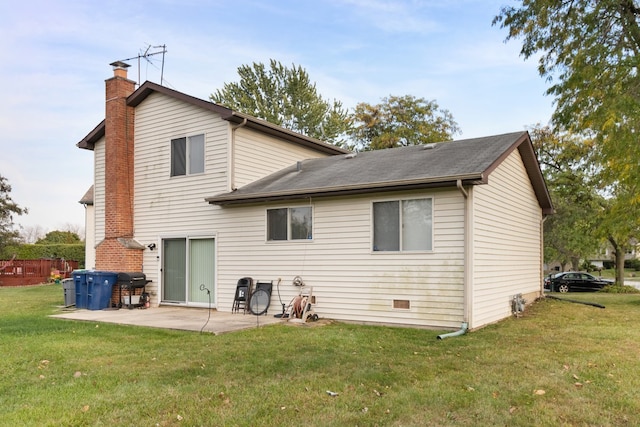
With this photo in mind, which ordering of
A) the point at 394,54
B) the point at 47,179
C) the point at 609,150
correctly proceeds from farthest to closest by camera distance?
the point at 47,179
the point at 394,54
the point at 609,150

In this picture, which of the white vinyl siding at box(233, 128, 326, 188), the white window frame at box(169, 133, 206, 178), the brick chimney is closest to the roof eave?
the white vinyl siding at box(233, 128, 326, 188)

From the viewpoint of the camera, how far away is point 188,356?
271 inches

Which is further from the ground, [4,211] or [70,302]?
[4,211]

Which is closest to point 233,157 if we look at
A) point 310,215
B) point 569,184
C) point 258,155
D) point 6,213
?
point 258,155

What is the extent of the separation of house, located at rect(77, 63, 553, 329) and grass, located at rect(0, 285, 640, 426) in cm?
121

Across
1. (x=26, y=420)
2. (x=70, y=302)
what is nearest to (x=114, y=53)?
(x=70, y=302)

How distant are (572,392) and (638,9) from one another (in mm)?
9426

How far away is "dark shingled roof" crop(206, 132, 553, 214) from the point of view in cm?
934

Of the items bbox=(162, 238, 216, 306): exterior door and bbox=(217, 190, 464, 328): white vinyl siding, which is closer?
bbox=(217, 190, 464, 328): white vinyl siding

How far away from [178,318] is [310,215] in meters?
3.63

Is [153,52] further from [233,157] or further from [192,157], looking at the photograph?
[233,157]

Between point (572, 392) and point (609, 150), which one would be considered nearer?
point (572, 392)

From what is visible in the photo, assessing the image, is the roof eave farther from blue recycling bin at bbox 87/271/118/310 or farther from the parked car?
the parked car

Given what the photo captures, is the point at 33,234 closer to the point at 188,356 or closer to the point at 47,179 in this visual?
the point at 47,179
